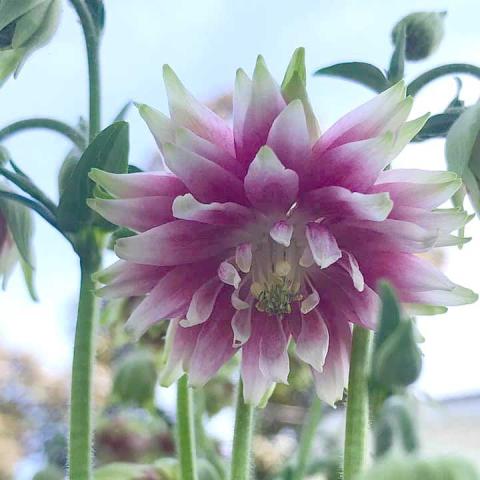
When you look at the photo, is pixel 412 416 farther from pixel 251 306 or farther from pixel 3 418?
pixel 3 418

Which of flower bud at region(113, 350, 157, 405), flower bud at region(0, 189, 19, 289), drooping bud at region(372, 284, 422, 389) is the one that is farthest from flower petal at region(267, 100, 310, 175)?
flower bud at region(113, 350, 157, 405)

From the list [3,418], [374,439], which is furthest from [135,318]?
[3,418]

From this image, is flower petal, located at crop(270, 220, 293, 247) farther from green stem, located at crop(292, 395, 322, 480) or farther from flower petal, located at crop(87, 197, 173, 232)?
green stem, located at crop(292, 395, 322, 480)

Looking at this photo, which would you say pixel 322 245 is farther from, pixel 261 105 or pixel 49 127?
pixel 49 127

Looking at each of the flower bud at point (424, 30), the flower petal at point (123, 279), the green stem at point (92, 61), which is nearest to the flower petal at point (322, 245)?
the flower petal at point (123, 279)

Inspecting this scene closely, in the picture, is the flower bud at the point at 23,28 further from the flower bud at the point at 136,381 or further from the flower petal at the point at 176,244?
the flower bud at the point at 136,381
